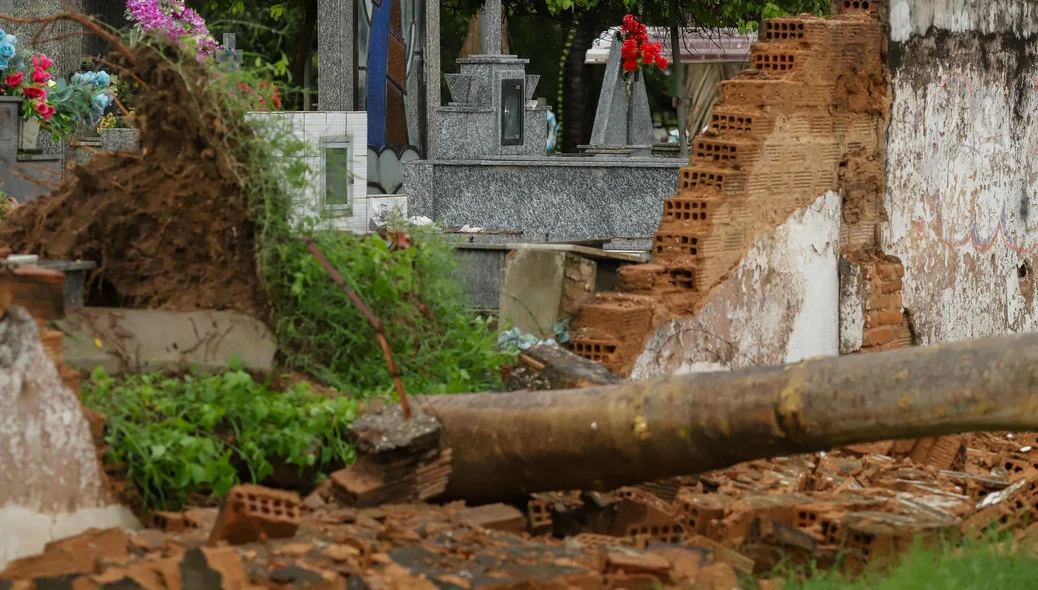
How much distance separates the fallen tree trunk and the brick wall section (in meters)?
1.85

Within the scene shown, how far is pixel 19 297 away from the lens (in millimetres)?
5367

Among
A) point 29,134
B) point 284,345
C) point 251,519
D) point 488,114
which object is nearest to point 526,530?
point 284,345

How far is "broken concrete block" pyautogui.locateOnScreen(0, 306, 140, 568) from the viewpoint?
5223mm

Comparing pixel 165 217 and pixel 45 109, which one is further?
pixel 45 109

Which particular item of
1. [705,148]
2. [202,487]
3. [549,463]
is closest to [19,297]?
[202,487]

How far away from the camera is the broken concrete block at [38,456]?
5223mm

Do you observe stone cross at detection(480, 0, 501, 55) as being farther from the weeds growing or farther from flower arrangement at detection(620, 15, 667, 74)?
the weeds growing

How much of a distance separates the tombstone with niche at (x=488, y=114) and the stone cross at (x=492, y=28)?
2.77 feet

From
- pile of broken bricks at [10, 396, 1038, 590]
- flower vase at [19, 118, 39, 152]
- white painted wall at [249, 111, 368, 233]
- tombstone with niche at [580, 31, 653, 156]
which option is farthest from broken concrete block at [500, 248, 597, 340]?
tombstone with niche at [580, 31, 653, 156]

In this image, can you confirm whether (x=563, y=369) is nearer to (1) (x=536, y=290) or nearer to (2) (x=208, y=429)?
(1) (x=536, y=290)

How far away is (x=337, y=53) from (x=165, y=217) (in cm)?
974

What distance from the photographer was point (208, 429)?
5828mm

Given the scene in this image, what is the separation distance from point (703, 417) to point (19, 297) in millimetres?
2583

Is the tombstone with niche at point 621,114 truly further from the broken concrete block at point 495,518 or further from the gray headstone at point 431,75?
the broken concrete block at point 495,518
